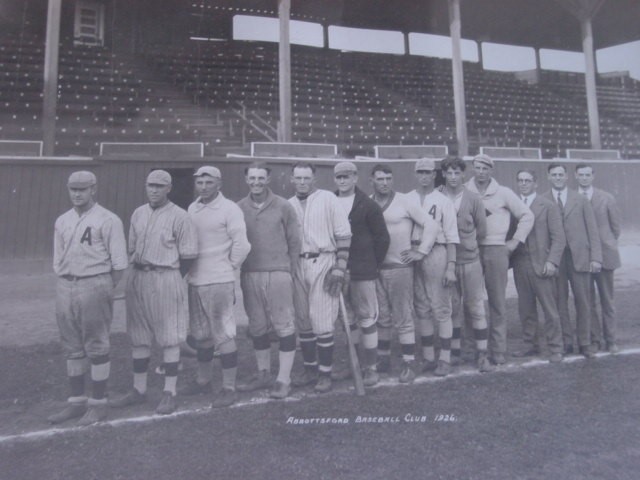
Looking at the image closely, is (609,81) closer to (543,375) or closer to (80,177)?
(543,375)

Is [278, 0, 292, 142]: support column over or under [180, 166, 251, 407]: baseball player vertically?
over

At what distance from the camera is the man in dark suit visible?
4.05m

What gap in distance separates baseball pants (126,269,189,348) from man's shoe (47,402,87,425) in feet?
1.64

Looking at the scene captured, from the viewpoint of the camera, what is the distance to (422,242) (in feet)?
12.1

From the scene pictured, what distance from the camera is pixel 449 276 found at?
373cm

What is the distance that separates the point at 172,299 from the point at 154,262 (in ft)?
0.92

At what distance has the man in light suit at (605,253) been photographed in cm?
421

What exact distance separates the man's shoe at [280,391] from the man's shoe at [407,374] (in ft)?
2.84

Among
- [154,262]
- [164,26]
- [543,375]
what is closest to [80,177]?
[154,262]

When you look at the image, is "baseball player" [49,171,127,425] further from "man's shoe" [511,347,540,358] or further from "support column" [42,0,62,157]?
"support column" [42,0,62,157]

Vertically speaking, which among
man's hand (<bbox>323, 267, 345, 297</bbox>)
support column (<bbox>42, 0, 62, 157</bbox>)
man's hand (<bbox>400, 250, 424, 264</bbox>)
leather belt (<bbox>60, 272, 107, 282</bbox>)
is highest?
support column (<bbox>42, 0, 62, 157</bbox>)

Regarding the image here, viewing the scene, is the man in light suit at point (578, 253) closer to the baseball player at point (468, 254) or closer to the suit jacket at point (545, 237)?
the suit jacket at point (545, 237)

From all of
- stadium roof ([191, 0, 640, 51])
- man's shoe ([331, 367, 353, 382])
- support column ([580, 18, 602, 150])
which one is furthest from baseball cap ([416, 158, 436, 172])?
stadium roof ([191, 0, 640, 51])

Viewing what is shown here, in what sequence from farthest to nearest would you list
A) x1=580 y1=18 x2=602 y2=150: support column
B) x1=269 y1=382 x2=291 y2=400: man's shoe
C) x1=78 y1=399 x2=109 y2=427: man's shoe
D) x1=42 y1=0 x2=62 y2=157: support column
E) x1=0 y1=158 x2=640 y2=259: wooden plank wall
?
x1=580 y1=18 x2=602 y2=150: support column, x1=42 y1=0 x2=62 y2=157: support column, x1=0 y1=158 x2=640 y2=259: wooden plank wall, x1=269 y1=382 x2=291 y2=400: man's shoe, x1=78 y1=399 x2=109 y2=427: man's shoe
